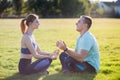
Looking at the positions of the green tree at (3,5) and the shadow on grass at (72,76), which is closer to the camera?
the shadow on grass at (72,76)

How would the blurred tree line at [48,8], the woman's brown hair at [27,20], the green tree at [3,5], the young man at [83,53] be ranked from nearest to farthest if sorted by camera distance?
Answer: 1. the young man at [83,53]
2. the woman's brown hair at [27,20]
3. the blurred tree line at [48,8]
4. the green tree at [3,5]

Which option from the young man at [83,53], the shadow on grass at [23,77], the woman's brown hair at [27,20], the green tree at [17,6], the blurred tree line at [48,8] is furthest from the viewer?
the green tree at [17,6]

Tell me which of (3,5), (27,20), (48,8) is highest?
(27,20)

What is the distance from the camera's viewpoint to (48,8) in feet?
314

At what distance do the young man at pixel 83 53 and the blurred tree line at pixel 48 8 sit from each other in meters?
85.3

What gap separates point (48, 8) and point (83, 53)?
87106mm

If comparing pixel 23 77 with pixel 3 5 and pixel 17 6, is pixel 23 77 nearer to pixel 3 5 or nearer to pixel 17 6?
pixel 3 5

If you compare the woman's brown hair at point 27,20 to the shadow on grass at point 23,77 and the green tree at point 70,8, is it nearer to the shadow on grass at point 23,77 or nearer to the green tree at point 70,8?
the shadow on grass at point 23,77

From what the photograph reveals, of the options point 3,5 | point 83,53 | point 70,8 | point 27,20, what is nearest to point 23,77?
point 27,20

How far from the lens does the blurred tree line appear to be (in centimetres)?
9544

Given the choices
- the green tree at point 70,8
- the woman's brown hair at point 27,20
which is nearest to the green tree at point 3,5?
the green tree at point 70,8

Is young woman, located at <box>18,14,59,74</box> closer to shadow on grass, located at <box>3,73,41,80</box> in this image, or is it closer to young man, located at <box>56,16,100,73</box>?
shadow on grass, located at <box>3,73,41,80</box>

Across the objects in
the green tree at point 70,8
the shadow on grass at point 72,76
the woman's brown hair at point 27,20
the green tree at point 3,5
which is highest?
the woman's brown hair at point 27,20

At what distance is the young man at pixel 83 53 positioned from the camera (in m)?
9.19
